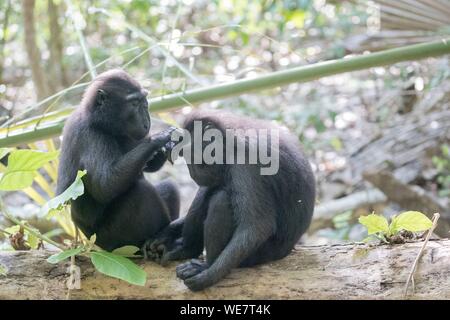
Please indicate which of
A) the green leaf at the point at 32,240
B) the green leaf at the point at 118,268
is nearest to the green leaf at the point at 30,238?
the green leaf at the point at 32,240

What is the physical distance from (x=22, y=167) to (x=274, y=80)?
2.23 meters

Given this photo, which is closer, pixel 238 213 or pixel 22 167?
pixel 22 167

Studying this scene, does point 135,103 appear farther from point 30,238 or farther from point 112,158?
point 30,238

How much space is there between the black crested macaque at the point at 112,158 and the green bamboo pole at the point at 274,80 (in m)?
0.58

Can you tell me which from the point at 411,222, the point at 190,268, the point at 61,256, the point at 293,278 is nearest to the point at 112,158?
the point at 61,256

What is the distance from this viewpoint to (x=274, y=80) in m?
5.57

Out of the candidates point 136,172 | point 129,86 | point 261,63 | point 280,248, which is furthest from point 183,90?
point 261,63

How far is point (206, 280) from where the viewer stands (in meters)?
4.27

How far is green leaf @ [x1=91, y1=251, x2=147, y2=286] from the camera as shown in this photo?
418 cm

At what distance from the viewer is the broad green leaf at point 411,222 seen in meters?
4.27

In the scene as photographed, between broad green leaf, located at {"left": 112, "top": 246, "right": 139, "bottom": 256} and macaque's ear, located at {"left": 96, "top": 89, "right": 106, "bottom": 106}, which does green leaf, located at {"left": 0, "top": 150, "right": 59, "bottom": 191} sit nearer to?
broad green leaf, located at {"left": 112, "top": 246, "right": 139, "bottom": 256}

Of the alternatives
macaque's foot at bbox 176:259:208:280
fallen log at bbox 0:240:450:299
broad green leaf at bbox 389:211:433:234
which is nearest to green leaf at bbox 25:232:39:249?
fallen log at bbox 0:240:450:299

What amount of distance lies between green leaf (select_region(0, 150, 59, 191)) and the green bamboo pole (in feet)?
4.13

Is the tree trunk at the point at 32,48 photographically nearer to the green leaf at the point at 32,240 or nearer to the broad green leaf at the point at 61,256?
the green leaf at the point at 32,240
